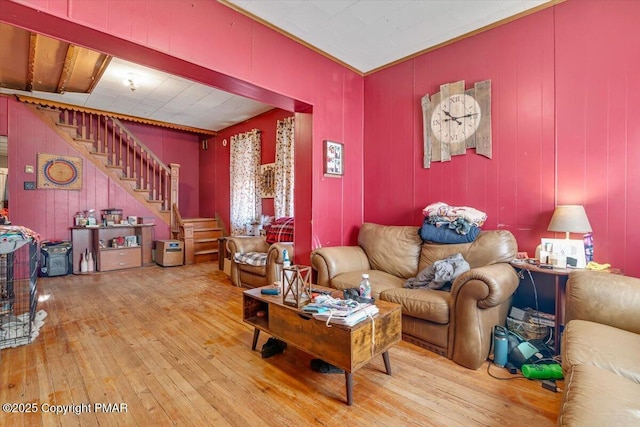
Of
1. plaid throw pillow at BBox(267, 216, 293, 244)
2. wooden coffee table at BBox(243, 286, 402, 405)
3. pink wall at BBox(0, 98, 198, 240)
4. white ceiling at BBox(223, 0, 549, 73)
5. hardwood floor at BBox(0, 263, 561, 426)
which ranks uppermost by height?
white ceiling at BBox(223, 0, 549, 73)

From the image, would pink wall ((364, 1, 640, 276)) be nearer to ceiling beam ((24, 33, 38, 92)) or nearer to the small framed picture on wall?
the small framed picture on wall

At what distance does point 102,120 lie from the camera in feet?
18.6

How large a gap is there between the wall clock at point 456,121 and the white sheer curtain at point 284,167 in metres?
2.09

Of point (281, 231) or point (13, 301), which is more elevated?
point (281, 231)

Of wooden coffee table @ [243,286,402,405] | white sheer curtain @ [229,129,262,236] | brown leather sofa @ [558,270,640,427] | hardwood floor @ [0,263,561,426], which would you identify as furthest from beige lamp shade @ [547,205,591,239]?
white sheer curtain @ [229,129,262,236]

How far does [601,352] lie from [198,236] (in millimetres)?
5916

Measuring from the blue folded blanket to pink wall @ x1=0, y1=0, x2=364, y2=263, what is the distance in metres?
1.06

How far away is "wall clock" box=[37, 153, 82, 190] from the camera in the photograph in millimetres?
4816

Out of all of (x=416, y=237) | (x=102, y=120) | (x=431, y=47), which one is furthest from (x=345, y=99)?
(x=102, y=120)

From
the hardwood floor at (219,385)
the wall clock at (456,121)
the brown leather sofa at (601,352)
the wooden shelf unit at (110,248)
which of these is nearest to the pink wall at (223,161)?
the wooden shelf unit at (110,248)

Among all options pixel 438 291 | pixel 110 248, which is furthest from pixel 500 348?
pixel 110 248

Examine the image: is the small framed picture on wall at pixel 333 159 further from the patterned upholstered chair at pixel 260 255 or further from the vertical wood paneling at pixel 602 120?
the vertical wood paneling at pixel 602 120

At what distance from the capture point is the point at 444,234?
279cm

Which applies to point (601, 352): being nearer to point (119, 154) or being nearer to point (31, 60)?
point (31, 60)
